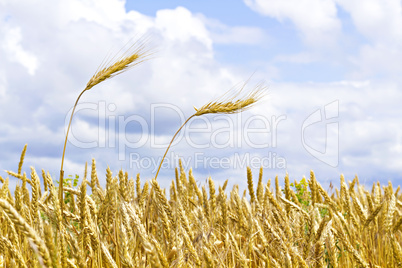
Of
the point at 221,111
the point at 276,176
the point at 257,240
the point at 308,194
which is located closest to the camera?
the point at 221,111

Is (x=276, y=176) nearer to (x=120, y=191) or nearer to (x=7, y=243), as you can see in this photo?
(x=120, y=191)

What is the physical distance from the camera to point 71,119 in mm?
2469

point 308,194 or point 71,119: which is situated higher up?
point 71,119

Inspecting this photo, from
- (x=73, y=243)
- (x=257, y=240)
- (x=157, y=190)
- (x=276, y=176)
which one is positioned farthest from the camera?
(x=276, y=176)

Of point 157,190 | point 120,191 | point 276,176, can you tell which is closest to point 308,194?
point 276,176

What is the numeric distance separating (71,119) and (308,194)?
3.92 meters

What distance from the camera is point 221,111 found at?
318 cm

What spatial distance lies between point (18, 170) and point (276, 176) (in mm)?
2793

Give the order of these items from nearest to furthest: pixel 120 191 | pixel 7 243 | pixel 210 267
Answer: pixel 210 267
pixel 7 243
pixel 120 191

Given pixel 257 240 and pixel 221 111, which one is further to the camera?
pixel 257 240

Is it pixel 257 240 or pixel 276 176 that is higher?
pixel 276 176

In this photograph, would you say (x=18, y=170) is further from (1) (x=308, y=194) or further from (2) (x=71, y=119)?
(1) (x=308, y=194)

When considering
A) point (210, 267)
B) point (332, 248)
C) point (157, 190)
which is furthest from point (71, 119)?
point (332, 248)

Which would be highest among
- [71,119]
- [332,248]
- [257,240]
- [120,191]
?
[71,119]
